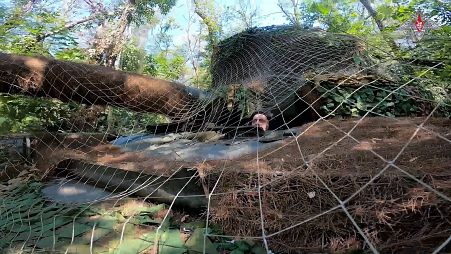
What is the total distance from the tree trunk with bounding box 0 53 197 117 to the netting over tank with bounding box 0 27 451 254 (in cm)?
1

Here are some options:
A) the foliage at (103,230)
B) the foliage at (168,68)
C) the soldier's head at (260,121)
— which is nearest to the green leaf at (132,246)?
the foliage at (103,230)

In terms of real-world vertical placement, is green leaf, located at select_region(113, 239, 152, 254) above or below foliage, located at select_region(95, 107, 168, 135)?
above

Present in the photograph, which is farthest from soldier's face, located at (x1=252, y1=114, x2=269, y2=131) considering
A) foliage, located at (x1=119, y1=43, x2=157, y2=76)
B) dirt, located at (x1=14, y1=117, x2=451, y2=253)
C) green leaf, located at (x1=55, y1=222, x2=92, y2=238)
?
foliage, located at (x1=119, y1=43, x2=157, y2=76)

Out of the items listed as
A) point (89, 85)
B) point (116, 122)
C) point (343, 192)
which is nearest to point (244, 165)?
point (343, 192)

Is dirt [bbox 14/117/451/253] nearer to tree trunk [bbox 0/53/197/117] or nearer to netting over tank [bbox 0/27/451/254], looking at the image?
netting over tank [bbox 0/27/451/254]

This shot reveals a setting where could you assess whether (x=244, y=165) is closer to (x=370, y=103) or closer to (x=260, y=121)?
(x=260, y=121)

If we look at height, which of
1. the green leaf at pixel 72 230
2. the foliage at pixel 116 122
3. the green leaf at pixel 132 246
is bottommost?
the foliage at pixel 116 122

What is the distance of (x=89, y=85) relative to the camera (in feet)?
12.3

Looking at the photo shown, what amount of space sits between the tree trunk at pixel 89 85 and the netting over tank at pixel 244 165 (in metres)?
0.01

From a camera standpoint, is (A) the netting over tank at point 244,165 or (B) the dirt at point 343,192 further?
(A) the netting over tank at point 244,165

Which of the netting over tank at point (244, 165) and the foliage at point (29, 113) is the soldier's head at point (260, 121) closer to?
the netting over tank at point (244, 165)

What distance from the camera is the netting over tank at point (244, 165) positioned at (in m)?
1.34

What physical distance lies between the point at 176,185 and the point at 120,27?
790 cm

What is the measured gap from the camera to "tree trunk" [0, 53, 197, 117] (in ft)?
11.3
